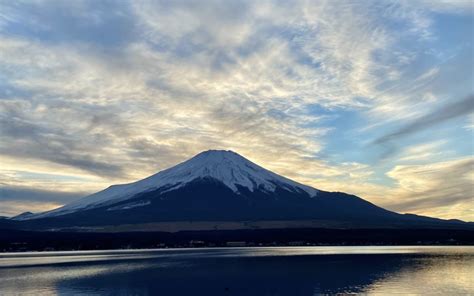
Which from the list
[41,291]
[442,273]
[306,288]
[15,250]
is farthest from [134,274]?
[15,250]

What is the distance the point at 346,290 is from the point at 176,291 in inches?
644

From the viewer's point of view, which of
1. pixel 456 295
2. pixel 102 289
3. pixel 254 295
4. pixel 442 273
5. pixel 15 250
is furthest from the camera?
pixel 15 250

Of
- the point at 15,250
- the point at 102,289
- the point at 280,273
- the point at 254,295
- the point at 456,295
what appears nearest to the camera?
the point at 456,295

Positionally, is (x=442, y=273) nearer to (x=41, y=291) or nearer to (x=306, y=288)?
(x=306, y=288)

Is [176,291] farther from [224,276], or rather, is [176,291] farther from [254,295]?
[224,276]

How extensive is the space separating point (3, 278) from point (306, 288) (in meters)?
42.9

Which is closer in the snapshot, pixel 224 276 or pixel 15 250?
pixel 224 276

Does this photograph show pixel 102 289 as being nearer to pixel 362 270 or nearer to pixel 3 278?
pixel 3 278

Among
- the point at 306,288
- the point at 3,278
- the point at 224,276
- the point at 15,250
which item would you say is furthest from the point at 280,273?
the point at 15,250

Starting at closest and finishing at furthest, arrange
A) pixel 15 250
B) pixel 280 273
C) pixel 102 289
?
pixel 102 289
pixel 280 273
pixel 15 250

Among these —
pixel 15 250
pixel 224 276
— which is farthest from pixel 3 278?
pixel 15 250

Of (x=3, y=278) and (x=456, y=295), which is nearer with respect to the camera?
(x=456, y=295)

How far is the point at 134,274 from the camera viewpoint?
240 ft

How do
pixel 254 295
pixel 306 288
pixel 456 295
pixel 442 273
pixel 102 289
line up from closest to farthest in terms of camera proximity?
pixel 456 295 → pixel 254 295 → pixel 306 288 → pixel 102 289 → pixel 442 273
